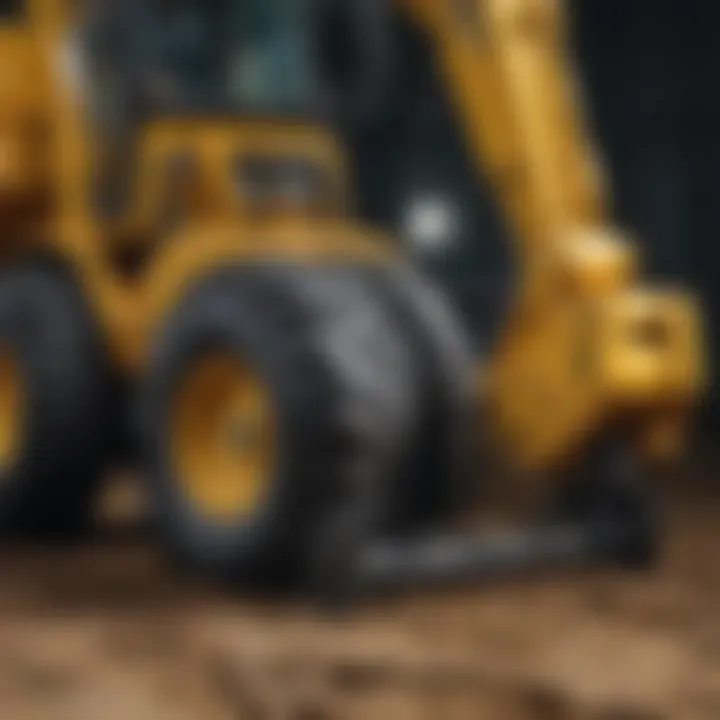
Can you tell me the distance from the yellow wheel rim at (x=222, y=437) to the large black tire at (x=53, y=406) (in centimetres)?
56

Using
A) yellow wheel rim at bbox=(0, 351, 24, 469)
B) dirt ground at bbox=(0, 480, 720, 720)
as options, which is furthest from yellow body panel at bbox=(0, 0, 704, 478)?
dirt ground at bbox=(0, 480, 720, 720)

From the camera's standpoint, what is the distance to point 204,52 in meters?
5.39

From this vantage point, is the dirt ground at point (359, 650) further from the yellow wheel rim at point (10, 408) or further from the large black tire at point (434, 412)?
the yellow wheel rim at point (10, 408)

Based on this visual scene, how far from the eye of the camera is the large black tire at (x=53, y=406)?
17.6 feet

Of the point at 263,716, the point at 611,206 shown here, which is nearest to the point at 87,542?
the point at 263,716

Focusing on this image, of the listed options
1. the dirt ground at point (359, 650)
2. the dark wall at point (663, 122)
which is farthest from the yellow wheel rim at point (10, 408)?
the dark wall at point (663, 122)

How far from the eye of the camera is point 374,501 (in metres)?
4.50

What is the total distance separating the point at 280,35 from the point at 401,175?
5.25 metres

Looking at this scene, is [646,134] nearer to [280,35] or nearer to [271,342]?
[280,35]

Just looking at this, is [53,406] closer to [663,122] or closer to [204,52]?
[204,52]

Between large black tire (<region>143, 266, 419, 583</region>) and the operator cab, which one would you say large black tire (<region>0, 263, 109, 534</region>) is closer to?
the operator cab

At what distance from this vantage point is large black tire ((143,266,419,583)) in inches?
174

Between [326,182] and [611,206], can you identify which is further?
[611,206]

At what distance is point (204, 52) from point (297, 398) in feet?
4.62
